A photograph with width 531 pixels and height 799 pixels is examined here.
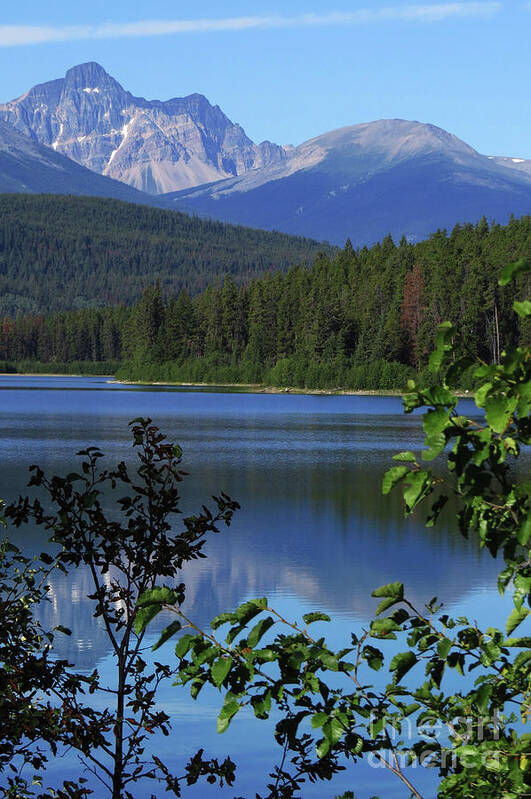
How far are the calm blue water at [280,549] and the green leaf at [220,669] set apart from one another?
18.0 ft

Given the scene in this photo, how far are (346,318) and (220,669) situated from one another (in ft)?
388

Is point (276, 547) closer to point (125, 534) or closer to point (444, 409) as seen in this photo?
point (125, 534)

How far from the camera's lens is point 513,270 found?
3.01 m

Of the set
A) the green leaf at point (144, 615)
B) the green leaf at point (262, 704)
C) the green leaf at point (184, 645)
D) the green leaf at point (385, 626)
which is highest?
the green leaf at point (144, 615)

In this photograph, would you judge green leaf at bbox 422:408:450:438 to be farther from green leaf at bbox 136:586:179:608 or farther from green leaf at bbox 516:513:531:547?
green leaf at bbox 136:586:179:608

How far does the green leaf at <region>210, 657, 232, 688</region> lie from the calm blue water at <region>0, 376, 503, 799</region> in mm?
5501

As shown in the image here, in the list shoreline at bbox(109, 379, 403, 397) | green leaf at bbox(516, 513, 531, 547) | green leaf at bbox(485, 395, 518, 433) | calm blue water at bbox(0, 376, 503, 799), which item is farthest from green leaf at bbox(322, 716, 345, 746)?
shoreline at bbox(109, 379, 403, 397)

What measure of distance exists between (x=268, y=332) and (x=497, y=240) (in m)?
30.3

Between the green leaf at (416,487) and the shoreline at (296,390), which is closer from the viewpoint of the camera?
the green leaf at (416,487)

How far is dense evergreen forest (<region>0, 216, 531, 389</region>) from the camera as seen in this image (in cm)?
11050

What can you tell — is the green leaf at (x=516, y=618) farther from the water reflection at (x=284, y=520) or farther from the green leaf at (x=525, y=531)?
the water reflection at (x=284, y=520)

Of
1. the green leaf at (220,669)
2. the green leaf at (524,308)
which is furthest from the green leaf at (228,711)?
the green leaf at (524,308)

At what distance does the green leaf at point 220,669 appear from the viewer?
3.44 metres

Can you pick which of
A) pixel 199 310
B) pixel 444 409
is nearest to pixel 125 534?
pixel 444 409
